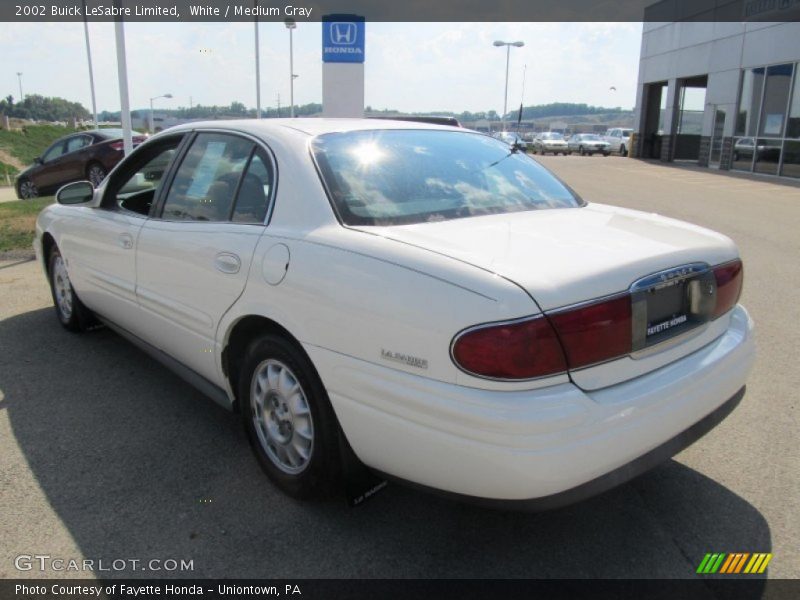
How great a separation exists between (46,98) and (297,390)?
142200mm

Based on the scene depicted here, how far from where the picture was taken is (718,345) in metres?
2.74

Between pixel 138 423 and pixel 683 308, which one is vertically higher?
pixel 683 308

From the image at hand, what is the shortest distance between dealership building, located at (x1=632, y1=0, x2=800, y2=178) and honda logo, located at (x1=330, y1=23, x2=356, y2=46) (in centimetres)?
1448

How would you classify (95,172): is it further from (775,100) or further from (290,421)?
(775,100)

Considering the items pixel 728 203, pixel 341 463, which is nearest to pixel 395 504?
pixel 341 463

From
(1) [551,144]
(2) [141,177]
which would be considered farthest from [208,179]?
(1) [551,144]

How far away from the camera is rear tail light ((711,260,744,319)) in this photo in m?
2.72

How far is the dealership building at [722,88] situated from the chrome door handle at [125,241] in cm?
2278

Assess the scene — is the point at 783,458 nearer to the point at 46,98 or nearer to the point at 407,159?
the point at 407,159

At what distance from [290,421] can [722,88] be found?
2859 cm

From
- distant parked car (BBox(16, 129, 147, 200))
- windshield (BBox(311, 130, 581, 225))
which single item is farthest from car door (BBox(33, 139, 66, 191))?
windshield (BBox(311, 130, 581, 225))

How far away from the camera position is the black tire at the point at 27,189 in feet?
51.4

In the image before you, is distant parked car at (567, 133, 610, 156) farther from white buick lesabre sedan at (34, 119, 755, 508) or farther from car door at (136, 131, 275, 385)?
car door at (136, 131, 275, 385)

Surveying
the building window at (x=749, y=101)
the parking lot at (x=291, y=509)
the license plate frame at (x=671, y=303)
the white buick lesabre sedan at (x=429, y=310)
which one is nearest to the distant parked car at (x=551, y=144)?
→ the building window at (x=749, y=101)
